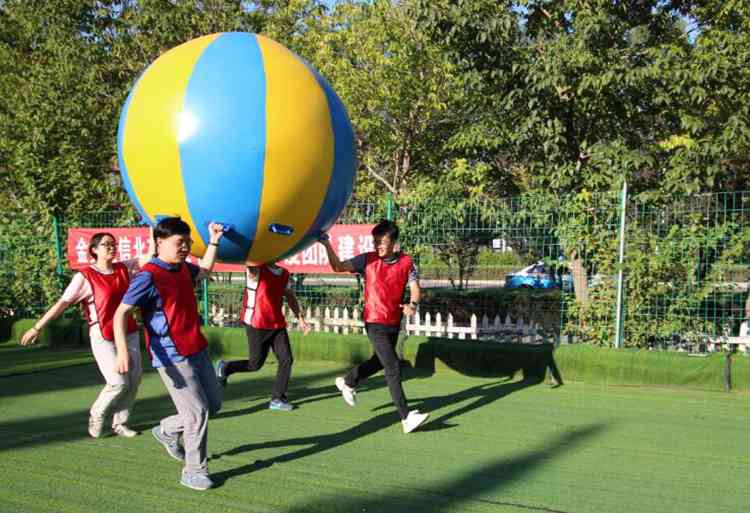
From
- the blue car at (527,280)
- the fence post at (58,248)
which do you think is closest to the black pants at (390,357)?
the fence post at (58,248)

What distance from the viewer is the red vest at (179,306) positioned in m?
4.25

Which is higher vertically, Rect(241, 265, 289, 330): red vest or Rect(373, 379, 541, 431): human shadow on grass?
Rect(241, 265, 289, 330): red vest

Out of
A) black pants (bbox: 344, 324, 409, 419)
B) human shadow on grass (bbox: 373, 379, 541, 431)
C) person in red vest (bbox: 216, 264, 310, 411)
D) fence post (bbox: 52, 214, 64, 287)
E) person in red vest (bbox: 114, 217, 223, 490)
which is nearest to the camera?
person in red vest (bbox: 114, 217, 223, 490)

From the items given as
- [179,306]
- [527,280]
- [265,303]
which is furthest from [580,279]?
[527,280]

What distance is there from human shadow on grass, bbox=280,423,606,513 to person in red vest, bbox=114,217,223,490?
2.52 feet

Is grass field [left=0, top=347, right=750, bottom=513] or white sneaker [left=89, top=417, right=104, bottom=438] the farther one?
white sneaker [left=89, top=417, right=104, bottom=438]

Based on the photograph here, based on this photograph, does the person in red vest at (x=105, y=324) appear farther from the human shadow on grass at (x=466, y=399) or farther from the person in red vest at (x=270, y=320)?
the human shadow on grass at (x=466, y=399)

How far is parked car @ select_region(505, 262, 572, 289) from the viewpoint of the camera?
35.6ft

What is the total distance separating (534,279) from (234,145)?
13826mm

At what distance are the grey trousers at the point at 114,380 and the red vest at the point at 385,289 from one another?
5.94 feet

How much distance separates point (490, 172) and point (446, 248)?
1.27 metres

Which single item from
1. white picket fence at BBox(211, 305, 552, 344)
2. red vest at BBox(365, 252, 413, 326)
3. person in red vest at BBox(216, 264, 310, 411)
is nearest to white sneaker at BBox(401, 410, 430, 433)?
red vest at BBox(365, 252, 413, 326)

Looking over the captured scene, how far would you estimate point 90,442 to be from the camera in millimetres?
5336

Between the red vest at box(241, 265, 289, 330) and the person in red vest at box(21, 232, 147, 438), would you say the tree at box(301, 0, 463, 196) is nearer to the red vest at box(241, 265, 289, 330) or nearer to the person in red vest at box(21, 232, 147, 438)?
the red vest at box(241, 265, 289, 330)
